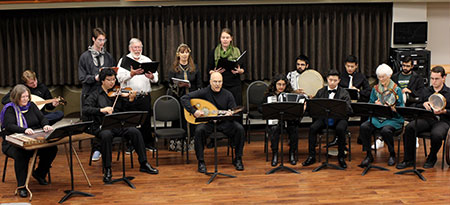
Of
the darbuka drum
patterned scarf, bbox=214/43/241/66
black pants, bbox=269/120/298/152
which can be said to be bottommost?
black pants, bbox=269/120/298/152

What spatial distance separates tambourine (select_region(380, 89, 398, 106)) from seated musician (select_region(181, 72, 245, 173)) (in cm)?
179

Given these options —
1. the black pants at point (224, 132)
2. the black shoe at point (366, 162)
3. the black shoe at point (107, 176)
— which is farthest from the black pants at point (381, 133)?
the black shoe at point (107, 176)

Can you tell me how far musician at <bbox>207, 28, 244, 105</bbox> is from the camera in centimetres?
742

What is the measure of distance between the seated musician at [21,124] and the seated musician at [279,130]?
2696mm

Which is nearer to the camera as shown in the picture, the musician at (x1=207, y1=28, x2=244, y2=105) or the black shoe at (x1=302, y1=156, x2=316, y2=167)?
the black shoe at (x1=302, y1=156, x2=316, y2=167)

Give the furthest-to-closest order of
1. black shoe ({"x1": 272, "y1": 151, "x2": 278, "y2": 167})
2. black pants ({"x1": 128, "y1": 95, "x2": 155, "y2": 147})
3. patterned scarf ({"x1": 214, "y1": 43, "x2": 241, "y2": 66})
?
1. patterned scarf ({"x1": 214, "y1": 43, "x2": 241, "y2": 66})
2. black pants ({"x1": 128, "y1": 95, "x2": 155, "y2": 147})
3. black shoe ({"x1": 272, "y1": 151, "x2": 278, "y2": 167})

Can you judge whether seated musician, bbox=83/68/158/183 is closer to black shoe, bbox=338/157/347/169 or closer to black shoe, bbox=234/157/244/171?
black shoe, bbox=234/157/244/171

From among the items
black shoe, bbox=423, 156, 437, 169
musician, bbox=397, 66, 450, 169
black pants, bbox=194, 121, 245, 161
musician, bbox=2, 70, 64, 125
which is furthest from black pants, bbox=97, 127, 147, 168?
black shoe, bbox=423, 156, 437, 169

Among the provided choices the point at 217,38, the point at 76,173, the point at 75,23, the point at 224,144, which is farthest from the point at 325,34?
the point at 76,173

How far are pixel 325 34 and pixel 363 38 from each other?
63cm

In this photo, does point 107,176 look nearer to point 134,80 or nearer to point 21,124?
point 21,124

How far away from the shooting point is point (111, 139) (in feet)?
19.8

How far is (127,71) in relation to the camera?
7.04 m

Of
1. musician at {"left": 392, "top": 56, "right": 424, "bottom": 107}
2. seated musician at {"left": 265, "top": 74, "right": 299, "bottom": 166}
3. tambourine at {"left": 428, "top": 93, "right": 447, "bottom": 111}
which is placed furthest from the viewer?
musician at {"left": 392, "top": 56, "right": 424, "bottom": 107}
